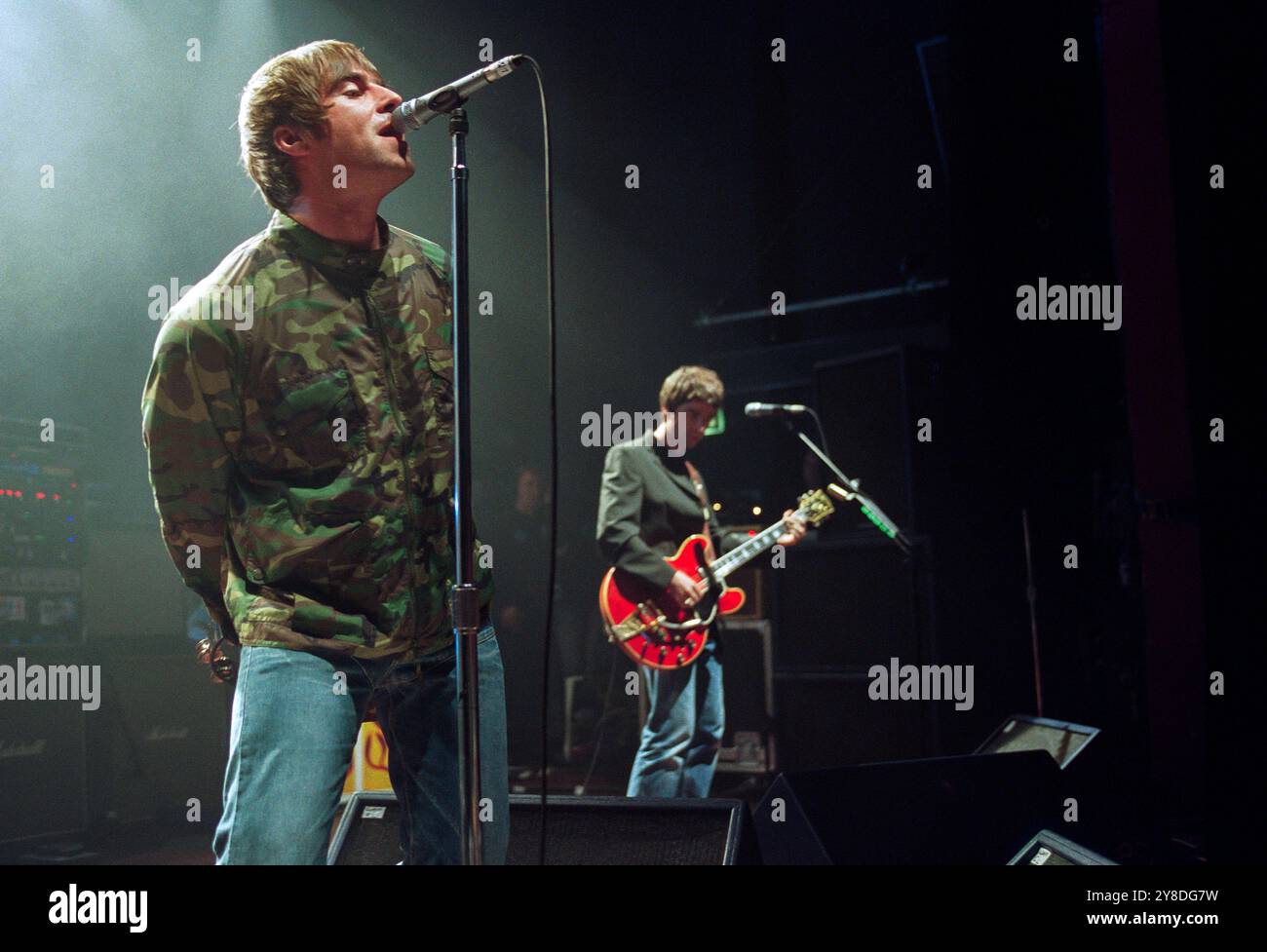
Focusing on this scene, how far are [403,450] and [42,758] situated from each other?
3.52 meters

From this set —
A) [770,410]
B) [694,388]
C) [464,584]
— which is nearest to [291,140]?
[464,584]

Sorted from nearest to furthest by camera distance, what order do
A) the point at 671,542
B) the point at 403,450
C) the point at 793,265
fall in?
1. the point at 403,450
2. the point at 671,542
3. the point at 793,265

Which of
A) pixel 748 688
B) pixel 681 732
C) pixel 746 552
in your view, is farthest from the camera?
pixel 748 688

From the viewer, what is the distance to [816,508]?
4539 millimetres

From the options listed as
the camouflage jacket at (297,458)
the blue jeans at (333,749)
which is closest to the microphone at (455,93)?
the camouflage jacket at (297,458)

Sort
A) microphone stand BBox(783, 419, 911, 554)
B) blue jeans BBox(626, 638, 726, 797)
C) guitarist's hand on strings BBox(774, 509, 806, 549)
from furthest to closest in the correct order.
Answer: guitarist's hand on strings BBox(774, 509, 806, 549), microphone stand BBox(783, 419, 911, 554), blue jeans BBox(626, 638, 726, 797)

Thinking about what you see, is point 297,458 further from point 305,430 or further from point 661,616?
point 661,616

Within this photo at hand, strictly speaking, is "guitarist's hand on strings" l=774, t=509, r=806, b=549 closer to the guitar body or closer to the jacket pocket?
the guitar body

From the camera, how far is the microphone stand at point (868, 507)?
407 centimetres

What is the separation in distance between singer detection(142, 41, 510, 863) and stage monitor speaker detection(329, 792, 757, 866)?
1.44 ft

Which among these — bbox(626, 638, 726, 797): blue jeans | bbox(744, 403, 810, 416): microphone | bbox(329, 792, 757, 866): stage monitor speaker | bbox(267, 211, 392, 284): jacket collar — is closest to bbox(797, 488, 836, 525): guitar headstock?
bbox(744, 403, 810, 416): microphone

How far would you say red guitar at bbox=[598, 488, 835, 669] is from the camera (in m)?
3.97

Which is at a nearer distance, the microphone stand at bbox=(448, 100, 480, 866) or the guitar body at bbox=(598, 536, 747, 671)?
the microphone stand at bbox=(448, 100, 480, 866)

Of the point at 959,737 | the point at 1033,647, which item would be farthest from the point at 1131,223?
the point at 959,737
